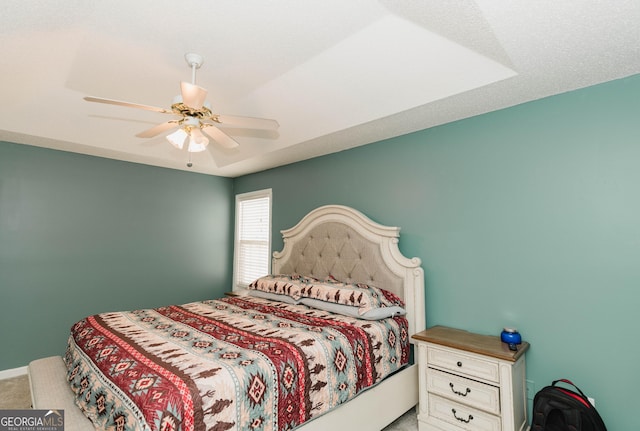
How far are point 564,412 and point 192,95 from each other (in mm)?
2803

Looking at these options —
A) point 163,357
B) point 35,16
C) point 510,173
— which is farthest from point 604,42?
point 35,16

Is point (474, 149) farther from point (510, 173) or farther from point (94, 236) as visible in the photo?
point (94, 236)

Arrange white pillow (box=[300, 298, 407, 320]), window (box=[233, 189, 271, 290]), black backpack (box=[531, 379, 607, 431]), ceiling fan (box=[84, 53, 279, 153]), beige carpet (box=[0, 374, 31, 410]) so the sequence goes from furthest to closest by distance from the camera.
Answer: window (box=[233, 189, 271, 290]) → beige carpet (box=[0, 374, 31, 410]) → white pillow (box=[300, 298, 407, 320]) → ceiling fan (box=[84, 53, 279, 153]) → black backpack (box=[531, 379, 607, 431])

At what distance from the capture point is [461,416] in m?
2.19

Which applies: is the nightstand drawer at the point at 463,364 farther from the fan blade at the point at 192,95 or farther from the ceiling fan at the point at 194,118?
the fan blade at the point at 192,95

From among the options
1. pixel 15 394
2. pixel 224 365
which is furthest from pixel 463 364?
pixel 15 394

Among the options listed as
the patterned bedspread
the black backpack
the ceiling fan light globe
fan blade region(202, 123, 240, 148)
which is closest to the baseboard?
the patterned bedspread

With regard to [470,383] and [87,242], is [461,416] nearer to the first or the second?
[470,383]

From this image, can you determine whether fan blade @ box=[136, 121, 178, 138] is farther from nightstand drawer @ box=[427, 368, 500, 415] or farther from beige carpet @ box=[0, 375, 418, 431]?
nightstand drawer @ box=[427, 368, 500, 415]

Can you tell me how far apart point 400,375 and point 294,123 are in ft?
7.81

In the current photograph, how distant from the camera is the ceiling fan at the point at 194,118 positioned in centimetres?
192

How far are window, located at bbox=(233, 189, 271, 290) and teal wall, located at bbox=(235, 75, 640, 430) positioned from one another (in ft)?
6.95

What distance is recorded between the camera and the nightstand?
201 centimetres

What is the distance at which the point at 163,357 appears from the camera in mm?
1660
